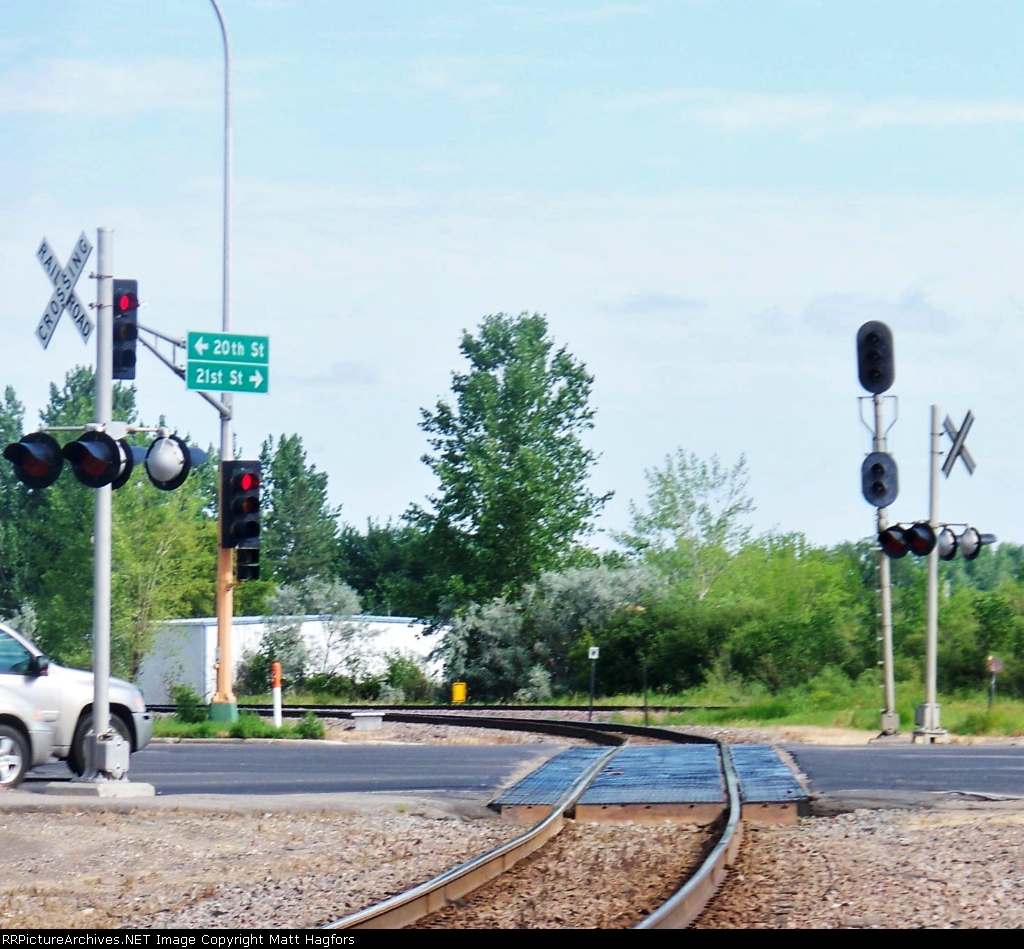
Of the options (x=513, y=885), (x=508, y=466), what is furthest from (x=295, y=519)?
(x=513, y=885)

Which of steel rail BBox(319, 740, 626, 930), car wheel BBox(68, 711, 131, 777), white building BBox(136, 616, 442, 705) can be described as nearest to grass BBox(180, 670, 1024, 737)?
white building BBox(136, 616, 442, 705)

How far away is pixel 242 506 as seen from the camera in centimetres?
2306

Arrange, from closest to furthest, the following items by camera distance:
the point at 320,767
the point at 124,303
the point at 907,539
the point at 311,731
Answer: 1. the point at 124,303
2. the point at 320,767
3. the point at 907,539
4. the point at 311,731

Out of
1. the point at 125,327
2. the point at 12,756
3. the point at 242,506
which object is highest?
the point at 125,327

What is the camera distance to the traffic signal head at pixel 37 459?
1423 cm

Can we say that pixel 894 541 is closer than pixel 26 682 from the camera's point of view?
No

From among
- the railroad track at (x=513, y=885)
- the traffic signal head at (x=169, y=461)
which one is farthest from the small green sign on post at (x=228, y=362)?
the railroad track at (x=513, y=885)

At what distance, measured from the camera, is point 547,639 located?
192 ft

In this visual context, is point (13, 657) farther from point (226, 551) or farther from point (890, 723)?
point (890, 723)

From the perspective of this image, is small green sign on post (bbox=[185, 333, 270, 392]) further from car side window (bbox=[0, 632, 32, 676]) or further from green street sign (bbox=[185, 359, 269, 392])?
car side window (bbox=[0, 632, 32, 676])

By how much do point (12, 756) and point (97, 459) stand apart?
346 centimetres

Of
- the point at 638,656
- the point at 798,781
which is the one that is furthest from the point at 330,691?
the point at 798,781
